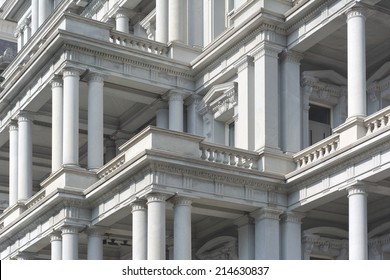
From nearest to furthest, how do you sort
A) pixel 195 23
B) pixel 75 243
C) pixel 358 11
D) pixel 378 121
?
pixel 378 121, pixel 358 11, pixel 75 243, pixel 195 23

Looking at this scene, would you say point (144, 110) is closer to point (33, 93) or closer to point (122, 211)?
point (33, 93)

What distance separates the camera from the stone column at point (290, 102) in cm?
4012

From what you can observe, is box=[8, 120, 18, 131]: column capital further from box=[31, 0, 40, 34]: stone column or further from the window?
box=[31, 0, 40, 34]: stone column

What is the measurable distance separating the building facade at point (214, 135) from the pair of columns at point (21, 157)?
0.17ft

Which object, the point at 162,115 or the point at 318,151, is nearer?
the point at 318,151

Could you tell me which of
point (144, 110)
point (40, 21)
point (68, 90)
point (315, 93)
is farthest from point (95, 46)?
point (40, 21)

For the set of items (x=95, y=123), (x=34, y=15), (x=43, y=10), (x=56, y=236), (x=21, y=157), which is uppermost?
(x=34, y=15)

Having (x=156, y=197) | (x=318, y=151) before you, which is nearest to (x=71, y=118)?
(x=156, y=197)

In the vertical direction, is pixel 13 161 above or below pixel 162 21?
below

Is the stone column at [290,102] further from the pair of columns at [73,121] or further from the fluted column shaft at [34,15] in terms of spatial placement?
the fluted column shaft at [34,15]

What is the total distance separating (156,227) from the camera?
36.7 metres

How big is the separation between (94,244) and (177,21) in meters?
10.4

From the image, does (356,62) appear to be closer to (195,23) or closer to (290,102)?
(290,102)

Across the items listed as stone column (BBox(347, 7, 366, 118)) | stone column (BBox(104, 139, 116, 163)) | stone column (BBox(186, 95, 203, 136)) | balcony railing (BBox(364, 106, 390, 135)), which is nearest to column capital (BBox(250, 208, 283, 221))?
stone column (BBox(347, 7, 366, 118))
